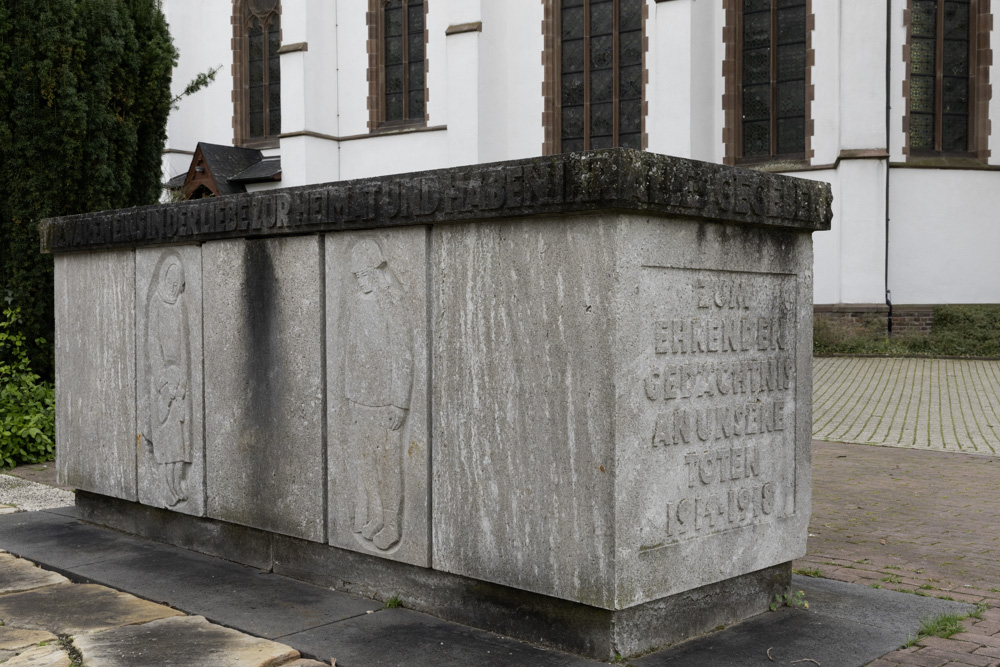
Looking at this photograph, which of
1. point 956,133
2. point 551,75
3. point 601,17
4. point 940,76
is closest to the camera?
point 940,76

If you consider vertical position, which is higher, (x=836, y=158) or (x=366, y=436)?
(x=836, y=158)

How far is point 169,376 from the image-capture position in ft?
16.3

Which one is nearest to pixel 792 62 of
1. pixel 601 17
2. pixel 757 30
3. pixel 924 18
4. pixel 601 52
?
pixel 757 30

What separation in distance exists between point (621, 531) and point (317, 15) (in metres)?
26.5

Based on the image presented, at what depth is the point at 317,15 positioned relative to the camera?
27.5 metres

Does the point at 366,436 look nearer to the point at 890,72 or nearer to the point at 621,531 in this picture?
the point at 621,531

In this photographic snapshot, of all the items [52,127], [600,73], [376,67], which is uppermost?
[376,67]

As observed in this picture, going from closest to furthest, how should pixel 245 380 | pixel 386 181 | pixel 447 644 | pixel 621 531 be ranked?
pixel 621 531 → pixel 447 644 → pixel 386 181 → pixel 245 380

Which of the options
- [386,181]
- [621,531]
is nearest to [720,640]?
[621,531]

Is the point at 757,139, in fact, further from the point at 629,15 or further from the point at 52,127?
the point at 52,127

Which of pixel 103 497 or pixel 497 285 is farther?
pixel 103 497

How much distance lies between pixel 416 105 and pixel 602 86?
557cm

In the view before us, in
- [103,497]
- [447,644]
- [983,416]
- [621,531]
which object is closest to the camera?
[621,531]

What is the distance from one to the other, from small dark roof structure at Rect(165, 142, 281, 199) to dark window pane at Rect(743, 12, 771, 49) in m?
12.9
